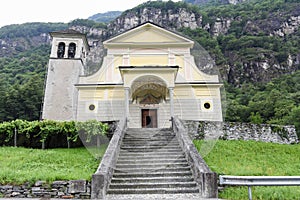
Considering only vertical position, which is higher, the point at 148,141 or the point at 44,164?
the point at 148,141

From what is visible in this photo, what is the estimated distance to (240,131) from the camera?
45.7 ft

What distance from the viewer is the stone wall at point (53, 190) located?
19.7 feet

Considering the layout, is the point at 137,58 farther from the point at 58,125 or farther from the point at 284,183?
the point at 284,183

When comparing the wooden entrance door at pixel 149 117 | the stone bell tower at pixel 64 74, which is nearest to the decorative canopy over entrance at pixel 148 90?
the wooden entrance door at pixel 149 117

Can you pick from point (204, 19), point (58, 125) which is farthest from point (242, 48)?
point (58, 125)

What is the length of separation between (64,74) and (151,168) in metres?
16.0

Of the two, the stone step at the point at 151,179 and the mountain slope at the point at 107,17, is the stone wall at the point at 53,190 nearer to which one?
the stone step at the point at 151,179

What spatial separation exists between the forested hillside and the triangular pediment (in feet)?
9.31

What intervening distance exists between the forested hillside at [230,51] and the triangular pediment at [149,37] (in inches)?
112

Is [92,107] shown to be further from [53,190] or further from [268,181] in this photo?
[268,181]

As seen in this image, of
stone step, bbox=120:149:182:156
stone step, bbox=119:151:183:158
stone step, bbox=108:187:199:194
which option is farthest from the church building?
stone step, bbox=108:187:199:194

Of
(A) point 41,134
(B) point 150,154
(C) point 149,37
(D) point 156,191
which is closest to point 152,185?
(D) point 156,191

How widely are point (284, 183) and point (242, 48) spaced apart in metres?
67.5

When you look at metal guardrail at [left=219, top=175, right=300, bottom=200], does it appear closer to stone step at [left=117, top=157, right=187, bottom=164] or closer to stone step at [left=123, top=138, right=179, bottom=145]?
stone step at [left=117, top=157, right=187, bottom=164]
